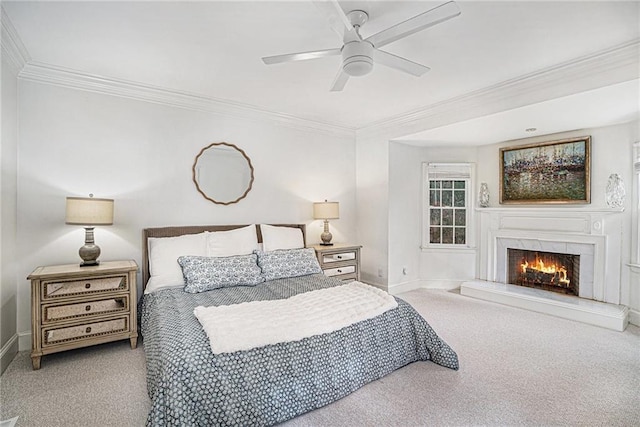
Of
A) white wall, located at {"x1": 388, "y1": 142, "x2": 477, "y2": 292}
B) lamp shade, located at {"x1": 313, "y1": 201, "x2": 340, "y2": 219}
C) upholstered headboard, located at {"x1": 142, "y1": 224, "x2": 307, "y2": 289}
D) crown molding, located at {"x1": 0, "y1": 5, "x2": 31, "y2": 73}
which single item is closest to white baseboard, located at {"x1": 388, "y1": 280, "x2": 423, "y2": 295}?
white wall, located at {"x1": 388, "y1": 142, "x2": 477, "y2": 292}

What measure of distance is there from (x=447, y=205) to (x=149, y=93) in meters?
4.36

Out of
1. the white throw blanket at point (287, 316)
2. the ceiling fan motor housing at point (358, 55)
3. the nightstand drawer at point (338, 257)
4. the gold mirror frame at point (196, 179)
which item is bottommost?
the white throw blanket at point (287, 316)

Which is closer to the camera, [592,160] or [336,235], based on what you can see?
[592,160]

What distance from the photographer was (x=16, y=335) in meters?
2.79

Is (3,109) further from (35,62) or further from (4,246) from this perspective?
(4,246)

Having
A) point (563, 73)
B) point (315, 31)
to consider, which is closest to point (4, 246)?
point (315, 31)

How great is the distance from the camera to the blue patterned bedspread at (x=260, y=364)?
1.65 meters

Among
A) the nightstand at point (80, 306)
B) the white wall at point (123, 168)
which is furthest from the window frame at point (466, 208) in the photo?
the nightstand at point (80, 306)

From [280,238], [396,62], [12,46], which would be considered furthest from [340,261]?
[12,46]

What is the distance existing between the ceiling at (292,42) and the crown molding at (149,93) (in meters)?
0.09

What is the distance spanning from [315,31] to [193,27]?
87 cm

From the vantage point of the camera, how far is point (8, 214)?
8.66 feet

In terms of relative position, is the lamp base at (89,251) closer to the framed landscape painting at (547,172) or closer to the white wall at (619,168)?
the framed landscape painting at (547,172)

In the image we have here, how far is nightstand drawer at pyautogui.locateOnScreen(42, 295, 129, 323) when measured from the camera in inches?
99.7
